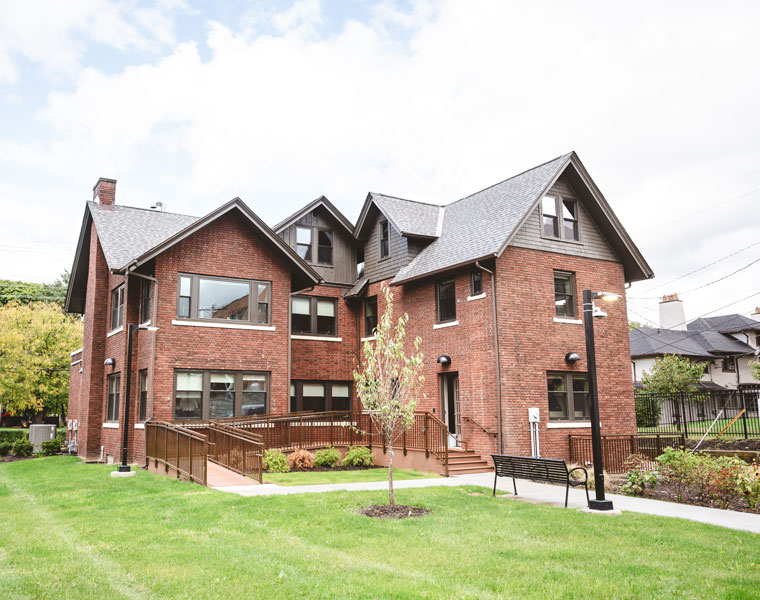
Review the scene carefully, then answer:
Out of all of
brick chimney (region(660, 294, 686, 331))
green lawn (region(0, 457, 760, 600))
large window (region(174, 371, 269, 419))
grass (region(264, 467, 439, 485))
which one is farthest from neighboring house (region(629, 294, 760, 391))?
green lawn (region(0, 457, 760, 600))

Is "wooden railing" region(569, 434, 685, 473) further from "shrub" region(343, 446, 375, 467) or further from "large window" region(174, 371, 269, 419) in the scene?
"large window" region(174, 371, 269, 419)

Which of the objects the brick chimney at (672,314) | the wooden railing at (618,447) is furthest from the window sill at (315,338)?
the brick chimney at (672,314)

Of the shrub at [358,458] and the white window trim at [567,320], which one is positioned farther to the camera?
the white window trim at [567,320]

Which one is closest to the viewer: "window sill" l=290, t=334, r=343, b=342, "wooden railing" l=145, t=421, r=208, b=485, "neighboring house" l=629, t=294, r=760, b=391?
"wooden railing" l=145, t=421, r=208, b=485

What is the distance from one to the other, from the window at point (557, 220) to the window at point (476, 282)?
2554 millimetres

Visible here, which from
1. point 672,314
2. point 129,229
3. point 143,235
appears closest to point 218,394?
point 143,235

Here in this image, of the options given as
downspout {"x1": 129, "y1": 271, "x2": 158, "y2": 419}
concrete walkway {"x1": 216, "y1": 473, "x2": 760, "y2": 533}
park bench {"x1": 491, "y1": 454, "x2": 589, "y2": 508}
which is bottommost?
concrete walkway {"x1": 216, "y1": 473, "x2": 760, "y2": 533}

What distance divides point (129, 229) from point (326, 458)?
35.7 ft

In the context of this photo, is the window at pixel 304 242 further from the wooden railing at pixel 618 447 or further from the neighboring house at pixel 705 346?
the neighboring house at pixel 705 346

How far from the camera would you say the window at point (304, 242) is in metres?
23.7

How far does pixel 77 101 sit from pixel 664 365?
29495 millimetres

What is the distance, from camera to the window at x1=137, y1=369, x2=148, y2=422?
19.1 meters

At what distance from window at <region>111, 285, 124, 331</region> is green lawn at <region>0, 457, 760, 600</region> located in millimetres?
9979

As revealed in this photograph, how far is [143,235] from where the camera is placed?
2245 cm
